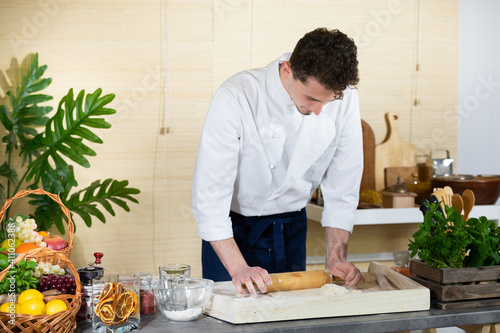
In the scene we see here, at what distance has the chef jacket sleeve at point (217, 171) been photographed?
1.83m

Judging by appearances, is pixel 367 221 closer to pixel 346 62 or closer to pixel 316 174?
pixel 316 174

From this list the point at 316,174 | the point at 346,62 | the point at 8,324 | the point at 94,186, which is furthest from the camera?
the point at 94,186

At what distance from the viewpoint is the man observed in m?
1.67

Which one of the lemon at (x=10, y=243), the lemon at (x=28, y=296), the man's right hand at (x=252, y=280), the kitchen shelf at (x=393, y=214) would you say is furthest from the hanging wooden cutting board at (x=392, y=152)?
the lemon at (x=28, y=296)

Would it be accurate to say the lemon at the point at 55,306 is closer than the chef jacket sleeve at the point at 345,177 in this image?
Yes

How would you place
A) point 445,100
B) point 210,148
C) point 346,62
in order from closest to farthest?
point 346,62 → point 210,148 → point 445,100

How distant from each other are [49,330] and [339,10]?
2.74 m

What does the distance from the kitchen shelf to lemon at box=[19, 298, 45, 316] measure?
77.1 inches

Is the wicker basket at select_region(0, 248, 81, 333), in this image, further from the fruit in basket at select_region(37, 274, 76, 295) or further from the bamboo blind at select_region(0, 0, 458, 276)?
the bamboo blind at select_region(0, 0, 458, 276)

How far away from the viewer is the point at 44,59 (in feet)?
10.6

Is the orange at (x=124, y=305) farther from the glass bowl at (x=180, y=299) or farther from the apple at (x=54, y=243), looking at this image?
the apple at (x=54, y=243)

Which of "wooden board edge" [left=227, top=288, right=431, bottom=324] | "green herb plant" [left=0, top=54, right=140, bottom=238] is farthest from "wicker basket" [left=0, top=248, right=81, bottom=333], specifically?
"green herb plant" [left=0, top=54, right=140, bottom=238]

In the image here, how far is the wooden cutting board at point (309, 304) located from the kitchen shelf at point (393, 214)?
1446mm

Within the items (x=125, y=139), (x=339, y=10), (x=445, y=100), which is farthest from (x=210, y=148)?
(x=445, y=100)
